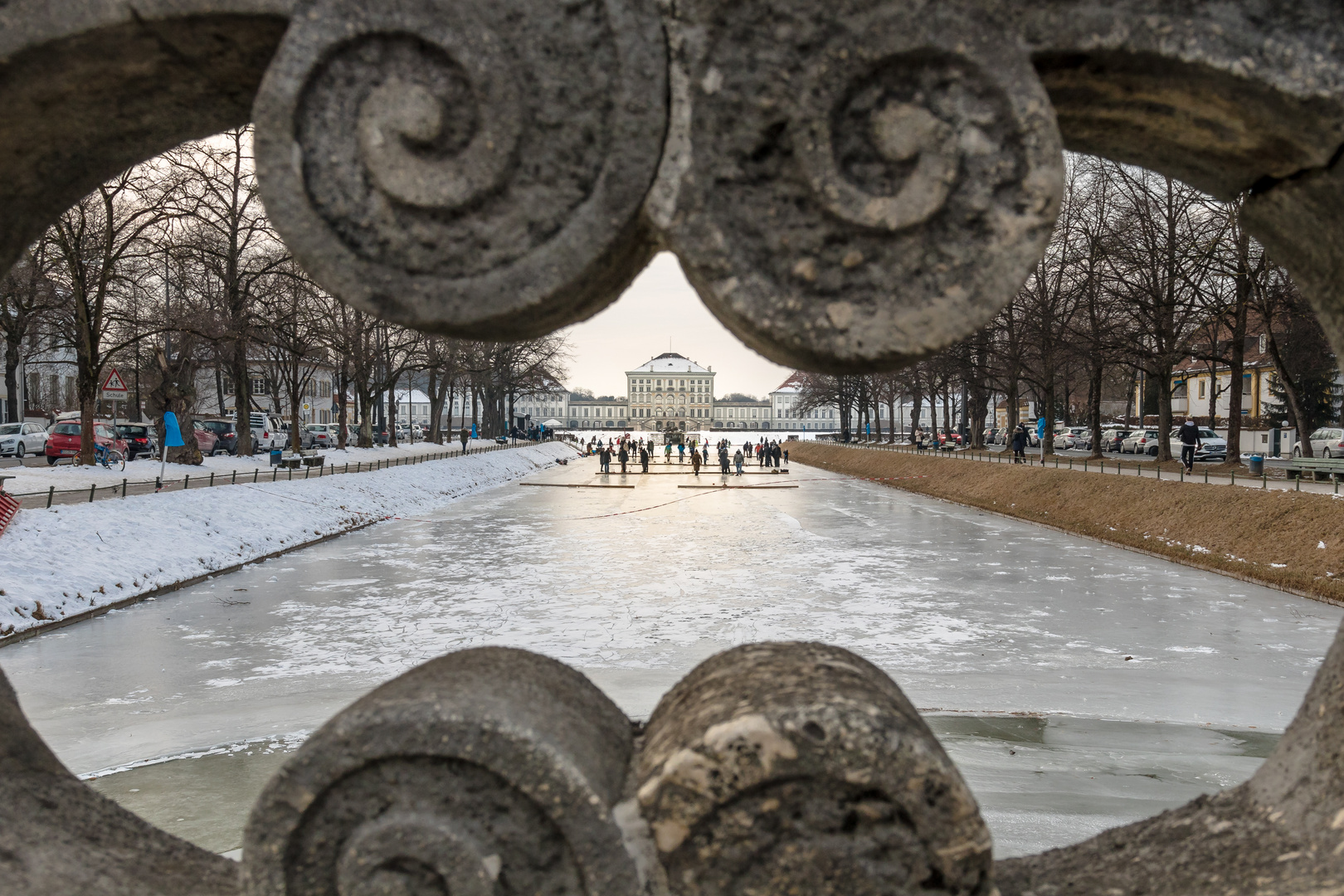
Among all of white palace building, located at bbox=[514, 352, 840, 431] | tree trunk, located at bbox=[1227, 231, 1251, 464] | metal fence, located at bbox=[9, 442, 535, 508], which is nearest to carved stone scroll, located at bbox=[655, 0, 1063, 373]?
metal fence, located at bbox=[9, 442, 535, 508]

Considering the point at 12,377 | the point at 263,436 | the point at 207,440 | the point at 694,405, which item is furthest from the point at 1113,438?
the point at 694,405

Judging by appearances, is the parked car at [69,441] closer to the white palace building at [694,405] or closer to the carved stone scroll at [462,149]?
the carved stone scroll at [462,149]

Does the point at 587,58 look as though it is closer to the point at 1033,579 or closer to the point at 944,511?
the point at 1033,579

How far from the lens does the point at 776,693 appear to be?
1.52 meters

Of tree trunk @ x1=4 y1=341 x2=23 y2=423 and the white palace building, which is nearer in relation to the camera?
tree trunk @ x1=4 y1=341 x2=23 y2=423

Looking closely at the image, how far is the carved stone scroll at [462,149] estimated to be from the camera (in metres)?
1.54

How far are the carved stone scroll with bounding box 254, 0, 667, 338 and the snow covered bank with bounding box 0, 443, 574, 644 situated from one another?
9677 millimetres

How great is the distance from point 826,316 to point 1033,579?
1269cm

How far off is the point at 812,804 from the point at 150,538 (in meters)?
14.5

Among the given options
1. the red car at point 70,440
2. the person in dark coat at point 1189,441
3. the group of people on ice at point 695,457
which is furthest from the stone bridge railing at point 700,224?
the group of people on ice at point 695,457

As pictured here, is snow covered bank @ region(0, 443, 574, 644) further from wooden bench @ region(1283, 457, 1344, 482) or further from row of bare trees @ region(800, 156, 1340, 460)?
wooden bench @ region(1283, 457, 1344, 482)

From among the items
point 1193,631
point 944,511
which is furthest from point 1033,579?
point 944,511

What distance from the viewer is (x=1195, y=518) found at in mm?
16625

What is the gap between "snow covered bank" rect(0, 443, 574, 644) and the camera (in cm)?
1038
